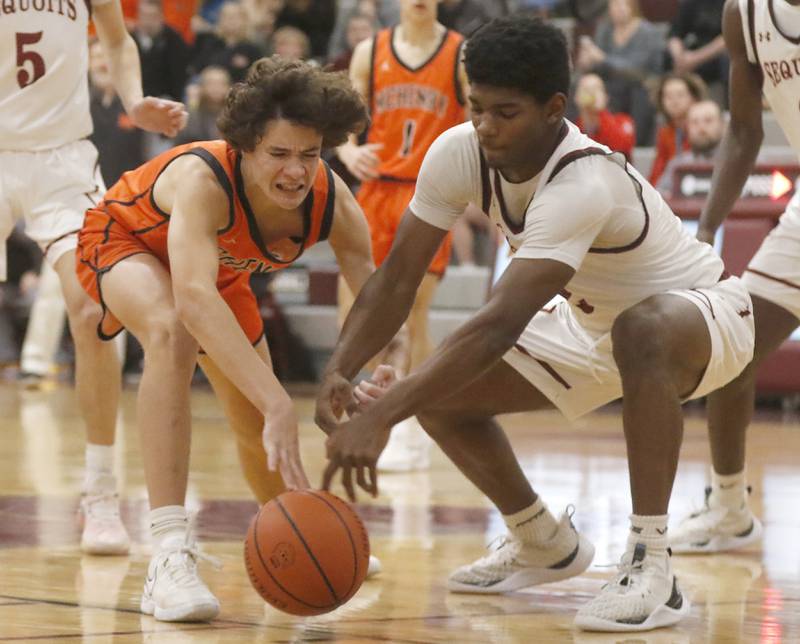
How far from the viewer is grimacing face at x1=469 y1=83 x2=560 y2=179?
372 cm

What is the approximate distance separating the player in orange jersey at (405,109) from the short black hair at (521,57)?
12.7ft

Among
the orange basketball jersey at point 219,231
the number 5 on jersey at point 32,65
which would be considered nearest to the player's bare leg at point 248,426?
the orange basketball jersey at point 219,231

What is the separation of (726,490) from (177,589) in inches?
84.8

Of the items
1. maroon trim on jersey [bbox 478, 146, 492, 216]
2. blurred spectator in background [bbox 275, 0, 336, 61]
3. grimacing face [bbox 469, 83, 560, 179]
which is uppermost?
grimacing face [bbox 469, 83, 560, 179]

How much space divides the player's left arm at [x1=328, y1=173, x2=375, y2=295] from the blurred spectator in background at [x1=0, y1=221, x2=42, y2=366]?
9854mm

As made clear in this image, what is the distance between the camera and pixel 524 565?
452 centimetres

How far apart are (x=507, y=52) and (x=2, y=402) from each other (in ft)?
25.5

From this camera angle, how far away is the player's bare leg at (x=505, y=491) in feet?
→ 14.4

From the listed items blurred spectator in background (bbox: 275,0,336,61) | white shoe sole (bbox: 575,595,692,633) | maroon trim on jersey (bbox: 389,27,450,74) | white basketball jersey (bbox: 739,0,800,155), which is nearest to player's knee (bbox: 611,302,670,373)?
white shoe sole (bbox: 575,595,692,633)

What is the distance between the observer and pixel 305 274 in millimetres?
12602

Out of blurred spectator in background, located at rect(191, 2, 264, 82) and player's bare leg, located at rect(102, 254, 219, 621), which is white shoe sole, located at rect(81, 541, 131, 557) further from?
blurred spectator in background, located at rect(191, 2, 264, 82)

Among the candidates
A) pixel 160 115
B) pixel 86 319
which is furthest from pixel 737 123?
pixel 86 319

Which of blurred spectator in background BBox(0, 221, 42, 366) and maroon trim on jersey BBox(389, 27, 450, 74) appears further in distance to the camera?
blurred spectator in background BBox(0, 221, 42, 366)

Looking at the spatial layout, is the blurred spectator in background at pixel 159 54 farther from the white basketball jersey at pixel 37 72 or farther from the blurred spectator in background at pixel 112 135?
the white basketball jersey at pixel 37 72
